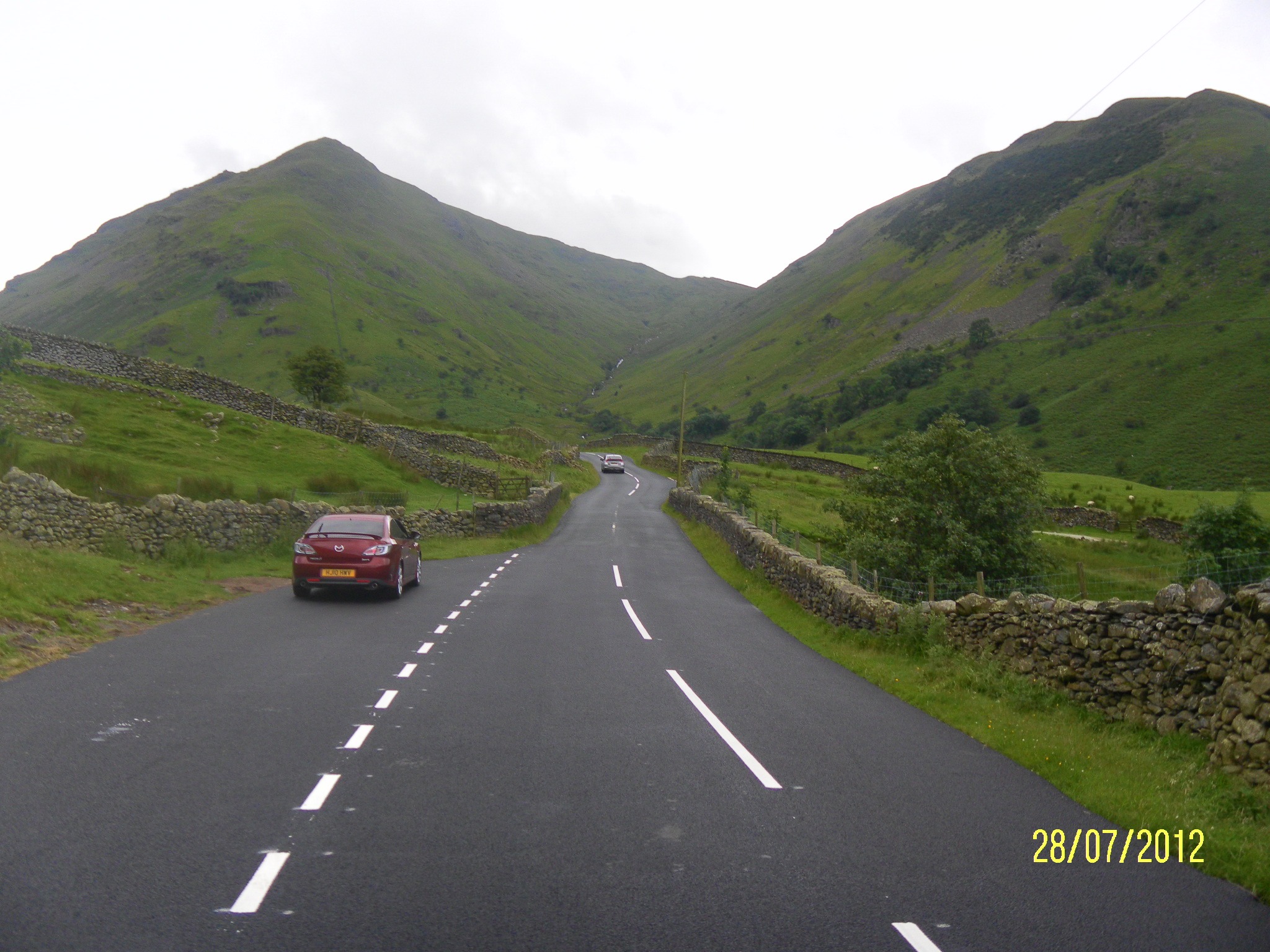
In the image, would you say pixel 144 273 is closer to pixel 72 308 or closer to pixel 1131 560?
pixel 72 308

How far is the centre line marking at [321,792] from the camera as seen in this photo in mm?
5320

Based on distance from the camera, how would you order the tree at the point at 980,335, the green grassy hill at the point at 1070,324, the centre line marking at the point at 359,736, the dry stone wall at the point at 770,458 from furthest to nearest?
the tree at the point at 980,335
the green grassy hill at the point at 1070,324
the dry stone wall at the point at 770,458
the centre line marking at the point at 359,736

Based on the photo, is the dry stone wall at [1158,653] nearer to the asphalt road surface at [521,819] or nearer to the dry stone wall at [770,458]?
the asphalt road surface at [521,819]

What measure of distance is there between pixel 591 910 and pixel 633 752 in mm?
2796

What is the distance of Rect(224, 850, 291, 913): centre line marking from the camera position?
→ 3943 millimetres

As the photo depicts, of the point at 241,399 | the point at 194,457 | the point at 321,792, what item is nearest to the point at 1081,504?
the point at 241,399

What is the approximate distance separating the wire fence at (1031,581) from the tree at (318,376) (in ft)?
111

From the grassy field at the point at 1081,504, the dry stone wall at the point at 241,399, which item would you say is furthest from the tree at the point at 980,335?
the dry stone wall at the point at 241,399

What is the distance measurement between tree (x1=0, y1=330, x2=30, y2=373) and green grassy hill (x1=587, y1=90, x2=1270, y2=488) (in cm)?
6256

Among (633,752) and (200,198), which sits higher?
(200,198)

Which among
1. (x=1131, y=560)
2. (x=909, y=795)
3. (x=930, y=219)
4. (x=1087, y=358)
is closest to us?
(x=909, y=795)

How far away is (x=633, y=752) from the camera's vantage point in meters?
6.84

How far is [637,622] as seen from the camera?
47.7 ft

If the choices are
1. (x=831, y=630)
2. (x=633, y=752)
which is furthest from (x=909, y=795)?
(x=831, y=630)
